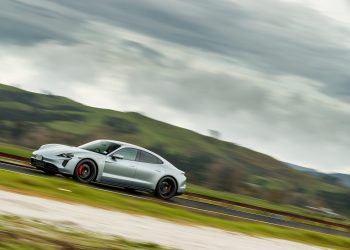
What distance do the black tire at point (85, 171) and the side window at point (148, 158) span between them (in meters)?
1.68

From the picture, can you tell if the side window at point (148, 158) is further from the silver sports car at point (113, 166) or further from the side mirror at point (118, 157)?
the side mirror at point (118, 157)

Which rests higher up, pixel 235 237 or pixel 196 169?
pixel 196 169

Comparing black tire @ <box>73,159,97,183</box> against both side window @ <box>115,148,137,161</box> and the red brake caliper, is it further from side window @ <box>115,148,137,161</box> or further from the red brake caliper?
side window @ <box>115,148,137,161</box>

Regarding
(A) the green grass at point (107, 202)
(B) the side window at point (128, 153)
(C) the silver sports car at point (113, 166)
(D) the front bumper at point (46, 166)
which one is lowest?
(A) the green grass at point (107, 202)

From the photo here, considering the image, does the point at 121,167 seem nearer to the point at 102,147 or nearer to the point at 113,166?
the point at 113,166

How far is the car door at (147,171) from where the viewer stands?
65.6ft

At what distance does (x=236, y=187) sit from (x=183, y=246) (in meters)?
130

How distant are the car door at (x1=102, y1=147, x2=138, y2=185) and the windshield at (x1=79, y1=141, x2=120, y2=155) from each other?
0.19 m

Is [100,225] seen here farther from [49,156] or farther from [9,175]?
[49,156]

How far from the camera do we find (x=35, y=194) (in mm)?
12852

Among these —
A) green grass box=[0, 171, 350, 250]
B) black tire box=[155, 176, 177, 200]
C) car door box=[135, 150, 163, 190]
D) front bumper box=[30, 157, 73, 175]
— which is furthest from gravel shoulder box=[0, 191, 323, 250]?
black tire box=[155, 176, 177, 200]

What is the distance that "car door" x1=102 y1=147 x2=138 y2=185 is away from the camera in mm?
19359

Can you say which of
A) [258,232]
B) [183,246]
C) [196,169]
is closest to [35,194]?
[183,246]

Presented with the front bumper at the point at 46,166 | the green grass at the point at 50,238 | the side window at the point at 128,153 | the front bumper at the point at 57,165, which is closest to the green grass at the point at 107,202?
the front bumper at the point at 57,165
